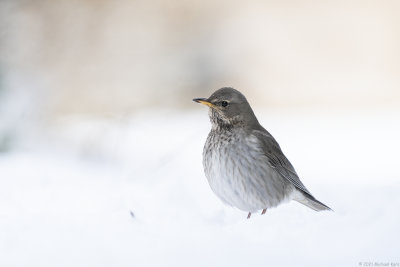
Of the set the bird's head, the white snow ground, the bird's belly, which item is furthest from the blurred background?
the bird's head

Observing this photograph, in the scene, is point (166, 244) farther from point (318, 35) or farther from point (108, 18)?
point (318, 35)

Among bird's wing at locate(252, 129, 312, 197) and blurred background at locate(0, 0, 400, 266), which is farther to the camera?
bird's wing at locate(252, 129, 312, 197)

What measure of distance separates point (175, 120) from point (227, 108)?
3624 millimetres

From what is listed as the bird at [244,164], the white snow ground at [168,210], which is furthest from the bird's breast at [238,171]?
the white snow ground at [168,210]

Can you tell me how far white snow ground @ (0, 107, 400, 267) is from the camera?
349 cm

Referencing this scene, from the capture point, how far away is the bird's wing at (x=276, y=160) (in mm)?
5161

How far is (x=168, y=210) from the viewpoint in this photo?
4441mm

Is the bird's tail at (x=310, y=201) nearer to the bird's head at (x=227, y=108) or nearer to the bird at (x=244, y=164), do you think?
the bird at (x=244, y=164)

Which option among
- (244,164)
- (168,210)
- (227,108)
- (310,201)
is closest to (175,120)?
(227,108)

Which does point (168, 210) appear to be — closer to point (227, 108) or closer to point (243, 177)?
point (243, 177)

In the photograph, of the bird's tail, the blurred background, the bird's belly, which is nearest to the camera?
the blurred background

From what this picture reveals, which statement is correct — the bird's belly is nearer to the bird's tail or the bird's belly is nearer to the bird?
the bird

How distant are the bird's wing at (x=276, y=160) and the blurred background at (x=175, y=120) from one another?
214 millimetres

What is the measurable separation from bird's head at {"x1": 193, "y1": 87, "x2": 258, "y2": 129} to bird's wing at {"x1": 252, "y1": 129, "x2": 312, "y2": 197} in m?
0.17
